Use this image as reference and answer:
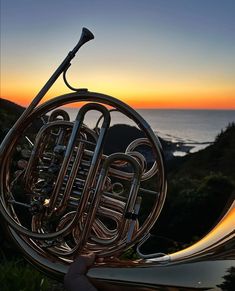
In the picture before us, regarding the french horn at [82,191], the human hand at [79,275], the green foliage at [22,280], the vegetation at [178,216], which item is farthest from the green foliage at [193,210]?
the human hand at [79,275]

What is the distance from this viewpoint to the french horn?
2.00 meters

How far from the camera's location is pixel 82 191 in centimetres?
208

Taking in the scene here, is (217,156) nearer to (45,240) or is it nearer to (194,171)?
(194,171)

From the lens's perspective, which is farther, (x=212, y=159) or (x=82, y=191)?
(x=212, y=159)

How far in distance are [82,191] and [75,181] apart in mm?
70

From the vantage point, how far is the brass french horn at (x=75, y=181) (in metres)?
2.07

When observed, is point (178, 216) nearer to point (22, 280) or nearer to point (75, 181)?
point (22, 280)

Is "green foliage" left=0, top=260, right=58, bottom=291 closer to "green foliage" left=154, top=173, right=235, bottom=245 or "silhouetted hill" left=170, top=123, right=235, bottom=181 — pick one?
"green foliage" left=154, top=173, right=235, bottom=245

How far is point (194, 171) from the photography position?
6.40 meters

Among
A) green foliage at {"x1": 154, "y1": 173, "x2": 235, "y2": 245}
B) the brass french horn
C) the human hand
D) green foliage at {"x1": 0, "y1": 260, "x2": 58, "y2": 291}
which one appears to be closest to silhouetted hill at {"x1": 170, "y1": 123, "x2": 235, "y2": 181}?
green foliage at {"x1": 154, "y1": 173, "x2": 235, "y2": 245}

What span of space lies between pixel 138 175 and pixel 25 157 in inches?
20.0

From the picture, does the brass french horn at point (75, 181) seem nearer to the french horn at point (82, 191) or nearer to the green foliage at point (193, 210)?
the french horn at point (82, 191)

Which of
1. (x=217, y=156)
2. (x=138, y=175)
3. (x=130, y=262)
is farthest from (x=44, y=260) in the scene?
(x=217, y=156)

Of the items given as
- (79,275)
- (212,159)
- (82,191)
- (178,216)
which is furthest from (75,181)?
(212,159)
